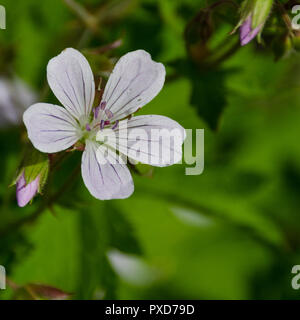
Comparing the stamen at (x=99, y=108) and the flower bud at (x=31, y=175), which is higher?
the stamen at (x=99, y=108)

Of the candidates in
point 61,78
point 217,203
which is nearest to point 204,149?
point 217,203

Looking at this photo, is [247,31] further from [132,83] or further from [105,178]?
[105,178]

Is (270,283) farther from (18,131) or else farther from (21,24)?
(21,24)

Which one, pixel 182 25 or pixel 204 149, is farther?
pixel 204 149

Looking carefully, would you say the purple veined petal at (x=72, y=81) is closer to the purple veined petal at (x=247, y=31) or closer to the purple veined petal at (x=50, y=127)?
the purple veined petal at (x=50, y=127)

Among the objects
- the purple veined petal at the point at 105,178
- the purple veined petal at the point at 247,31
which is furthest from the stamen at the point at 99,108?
the purple veined petal at the point at 247,31
